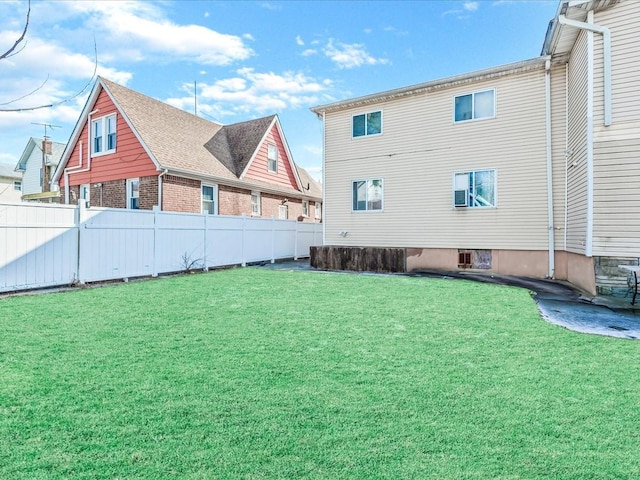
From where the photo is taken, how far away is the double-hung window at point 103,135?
1517 cm

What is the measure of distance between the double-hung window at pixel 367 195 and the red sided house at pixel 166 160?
582cm

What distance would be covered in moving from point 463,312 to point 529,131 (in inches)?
287

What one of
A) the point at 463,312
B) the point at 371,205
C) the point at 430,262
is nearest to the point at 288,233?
the point at 371,205

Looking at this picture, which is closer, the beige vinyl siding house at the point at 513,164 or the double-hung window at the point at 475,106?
the beige vinyl siding house at the point at 513,164

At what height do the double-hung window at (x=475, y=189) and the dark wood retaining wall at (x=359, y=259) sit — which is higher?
the double-hung window at (x=475, y=189)

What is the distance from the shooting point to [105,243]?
29.4 feet

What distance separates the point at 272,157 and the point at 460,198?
10.8m

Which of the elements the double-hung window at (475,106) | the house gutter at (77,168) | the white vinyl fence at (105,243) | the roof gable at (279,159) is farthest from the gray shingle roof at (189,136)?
the double-hung window at (475,106)

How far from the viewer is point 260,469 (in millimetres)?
1991

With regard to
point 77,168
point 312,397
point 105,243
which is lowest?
point 312,397

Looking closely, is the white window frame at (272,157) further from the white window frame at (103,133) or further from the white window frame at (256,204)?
the white window frame at (103,133)

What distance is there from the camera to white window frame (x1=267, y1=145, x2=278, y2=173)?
61.5 ft

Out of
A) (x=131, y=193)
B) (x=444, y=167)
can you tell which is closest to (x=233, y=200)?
(x=131, y=193)

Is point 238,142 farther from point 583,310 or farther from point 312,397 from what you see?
point 312,397
